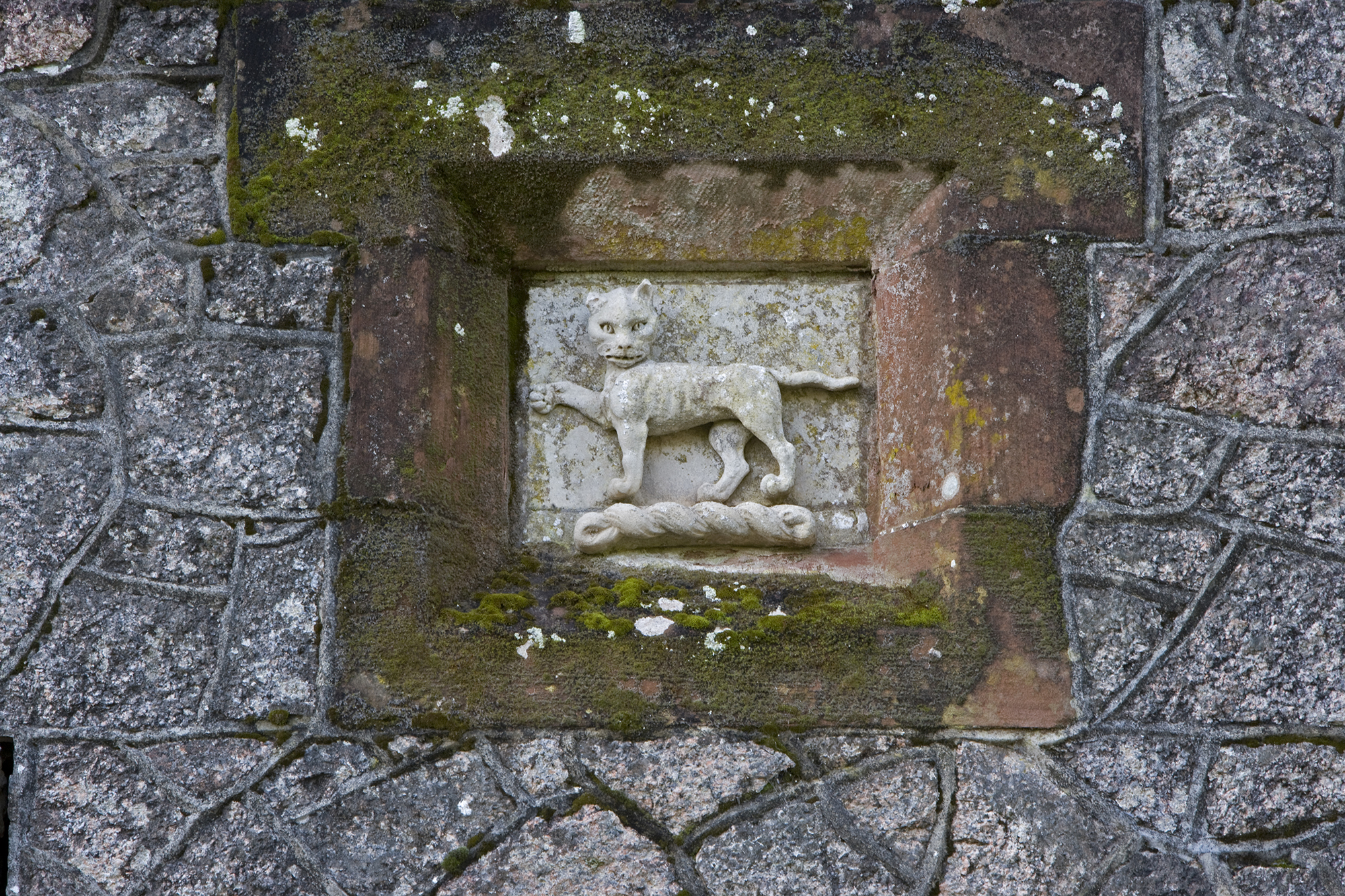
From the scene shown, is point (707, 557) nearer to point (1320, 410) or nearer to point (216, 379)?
point (216, 379)

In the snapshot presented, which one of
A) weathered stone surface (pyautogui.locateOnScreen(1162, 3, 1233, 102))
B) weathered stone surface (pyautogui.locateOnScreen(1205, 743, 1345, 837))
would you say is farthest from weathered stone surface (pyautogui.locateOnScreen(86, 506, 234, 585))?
weathered stone surface (pyautogui.locateOnScreen(1162, 3, 1233, 102))

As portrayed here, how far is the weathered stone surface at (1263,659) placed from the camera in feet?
8.83

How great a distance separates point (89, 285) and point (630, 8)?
1643mm

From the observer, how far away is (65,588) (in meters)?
2.78

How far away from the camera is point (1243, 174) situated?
2.99 m

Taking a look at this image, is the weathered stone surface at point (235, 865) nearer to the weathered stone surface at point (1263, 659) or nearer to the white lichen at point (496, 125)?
the white lichen at point (496, 125)

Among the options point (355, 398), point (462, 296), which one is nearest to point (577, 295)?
point (462, 296)

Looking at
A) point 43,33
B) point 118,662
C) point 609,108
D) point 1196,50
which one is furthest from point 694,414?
point 43,33

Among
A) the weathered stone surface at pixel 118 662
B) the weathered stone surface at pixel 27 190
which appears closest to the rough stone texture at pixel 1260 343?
the weathered stone surface at pixel 118 662

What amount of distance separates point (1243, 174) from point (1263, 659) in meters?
1.27

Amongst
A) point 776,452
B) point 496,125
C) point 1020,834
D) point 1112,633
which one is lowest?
point 1020,834

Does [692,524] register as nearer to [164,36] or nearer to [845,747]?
[845,747]

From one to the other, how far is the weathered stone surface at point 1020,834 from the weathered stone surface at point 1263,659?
0.29 meters

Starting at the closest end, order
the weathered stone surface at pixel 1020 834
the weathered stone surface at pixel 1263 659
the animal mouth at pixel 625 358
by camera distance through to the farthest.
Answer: the weathered stone surface at pixel 1020 834 < the weathered stone surface at pixel 1263 659 < the animal mouth at pixel 625 358
